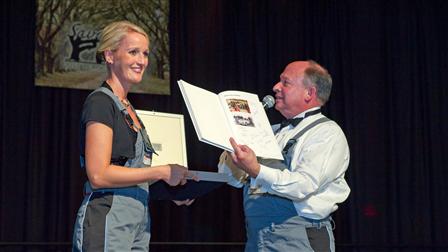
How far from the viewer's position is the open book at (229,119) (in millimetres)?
2389

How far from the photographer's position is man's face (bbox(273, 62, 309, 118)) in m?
2.93

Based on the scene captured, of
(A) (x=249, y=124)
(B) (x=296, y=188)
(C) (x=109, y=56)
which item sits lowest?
(B) (x=296, y=188)

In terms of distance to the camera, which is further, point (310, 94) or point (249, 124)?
point (310, 94)

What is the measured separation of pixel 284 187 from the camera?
8.37 ft

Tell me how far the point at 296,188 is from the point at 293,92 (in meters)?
0.53

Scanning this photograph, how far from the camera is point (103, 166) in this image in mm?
2062

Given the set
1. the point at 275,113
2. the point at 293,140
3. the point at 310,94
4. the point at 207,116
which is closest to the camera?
the point at 207,116

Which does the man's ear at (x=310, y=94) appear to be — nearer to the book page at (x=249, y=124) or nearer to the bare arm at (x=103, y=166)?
the book page at (x=249, y=124)

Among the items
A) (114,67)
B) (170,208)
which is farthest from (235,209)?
(114,67)

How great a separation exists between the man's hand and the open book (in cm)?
2

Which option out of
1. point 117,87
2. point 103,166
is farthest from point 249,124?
point 103,166

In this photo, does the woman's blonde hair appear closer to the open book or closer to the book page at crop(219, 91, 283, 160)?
the open book

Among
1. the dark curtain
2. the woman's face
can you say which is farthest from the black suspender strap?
the dark curtain

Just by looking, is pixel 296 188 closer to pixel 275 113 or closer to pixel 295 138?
pixel 295 138
